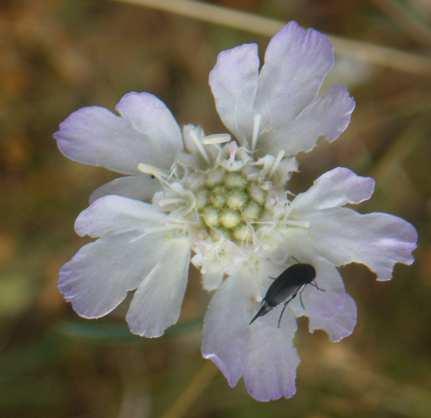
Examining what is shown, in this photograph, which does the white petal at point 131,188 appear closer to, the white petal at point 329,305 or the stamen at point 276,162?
the stamen at point 276,162

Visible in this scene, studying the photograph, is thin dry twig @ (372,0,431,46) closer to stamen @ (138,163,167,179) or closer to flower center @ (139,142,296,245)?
flower center @ (139,142,296,245)

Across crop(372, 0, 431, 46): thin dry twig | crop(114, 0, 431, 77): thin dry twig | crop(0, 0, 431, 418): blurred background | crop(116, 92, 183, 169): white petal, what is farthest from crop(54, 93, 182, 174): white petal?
crop(372, 0, 431, 46): thin dry twig

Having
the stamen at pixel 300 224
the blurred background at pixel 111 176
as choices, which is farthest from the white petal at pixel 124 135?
the blurred background at pixel 111 176

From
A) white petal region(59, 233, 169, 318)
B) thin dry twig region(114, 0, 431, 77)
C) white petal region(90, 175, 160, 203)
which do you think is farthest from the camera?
thin dry twig region(114, 0, 431, 77)

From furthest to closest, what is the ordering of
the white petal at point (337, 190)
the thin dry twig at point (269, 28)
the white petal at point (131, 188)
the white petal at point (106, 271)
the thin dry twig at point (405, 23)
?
the thin dry twig at point (405, 23), the thin dry twig at point (269, 28), the white petal at point (131, 188), the white petal at point (106, 271), the white petal at point (337, 190)

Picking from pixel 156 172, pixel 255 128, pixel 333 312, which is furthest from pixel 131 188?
pixel 333 312

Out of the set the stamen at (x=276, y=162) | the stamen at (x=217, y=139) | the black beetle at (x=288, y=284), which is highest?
the stamen at (x=217, y=139)
